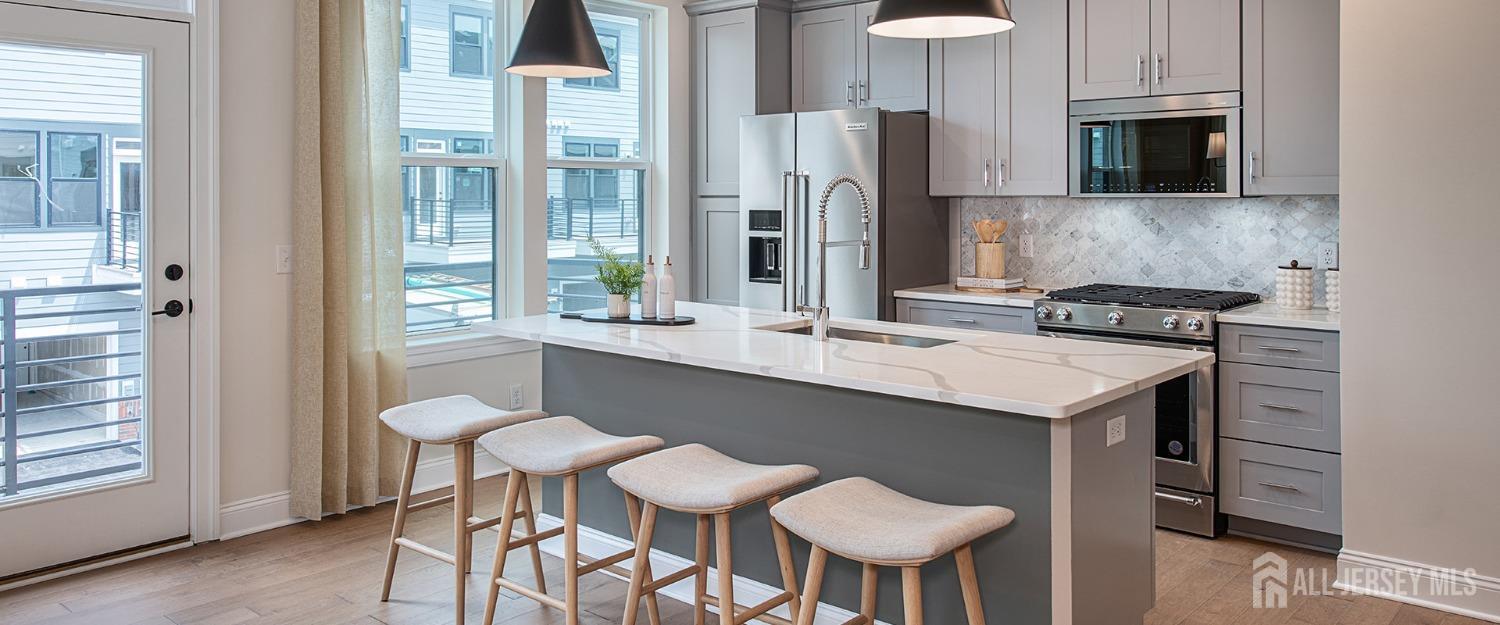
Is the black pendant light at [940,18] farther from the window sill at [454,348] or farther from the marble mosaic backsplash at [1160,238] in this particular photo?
the window sill at [454,348]

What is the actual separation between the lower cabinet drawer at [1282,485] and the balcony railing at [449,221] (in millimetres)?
3245

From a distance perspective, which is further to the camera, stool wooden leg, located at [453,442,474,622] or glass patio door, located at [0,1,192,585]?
glass patio door, located at [0,1,192,585]

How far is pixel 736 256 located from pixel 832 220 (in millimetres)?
708

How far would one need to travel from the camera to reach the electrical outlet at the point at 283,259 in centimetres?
418

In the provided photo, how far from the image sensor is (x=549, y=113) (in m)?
5.37

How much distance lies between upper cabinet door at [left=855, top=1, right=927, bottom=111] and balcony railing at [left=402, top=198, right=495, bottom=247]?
1.87 m

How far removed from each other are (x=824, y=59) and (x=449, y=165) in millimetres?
1907

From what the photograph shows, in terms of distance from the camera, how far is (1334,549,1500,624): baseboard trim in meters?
3.38

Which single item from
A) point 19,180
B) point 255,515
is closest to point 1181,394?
point 255,515

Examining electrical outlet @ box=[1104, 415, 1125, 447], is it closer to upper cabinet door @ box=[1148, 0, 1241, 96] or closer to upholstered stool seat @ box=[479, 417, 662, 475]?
upholstered stool seat @ box=[479, 417, 662, 475]

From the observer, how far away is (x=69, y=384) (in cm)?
367

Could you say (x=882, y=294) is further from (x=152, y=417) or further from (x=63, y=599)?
(x=63, y=599)

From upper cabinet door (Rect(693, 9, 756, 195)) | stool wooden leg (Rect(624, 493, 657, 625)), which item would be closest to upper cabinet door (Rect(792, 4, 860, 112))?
upper cabinet door (Rect(693, 9, 756, 195))

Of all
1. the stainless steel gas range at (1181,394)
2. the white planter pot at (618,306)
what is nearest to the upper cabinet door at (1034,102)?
the stainless steel gas range at (1181,394)
